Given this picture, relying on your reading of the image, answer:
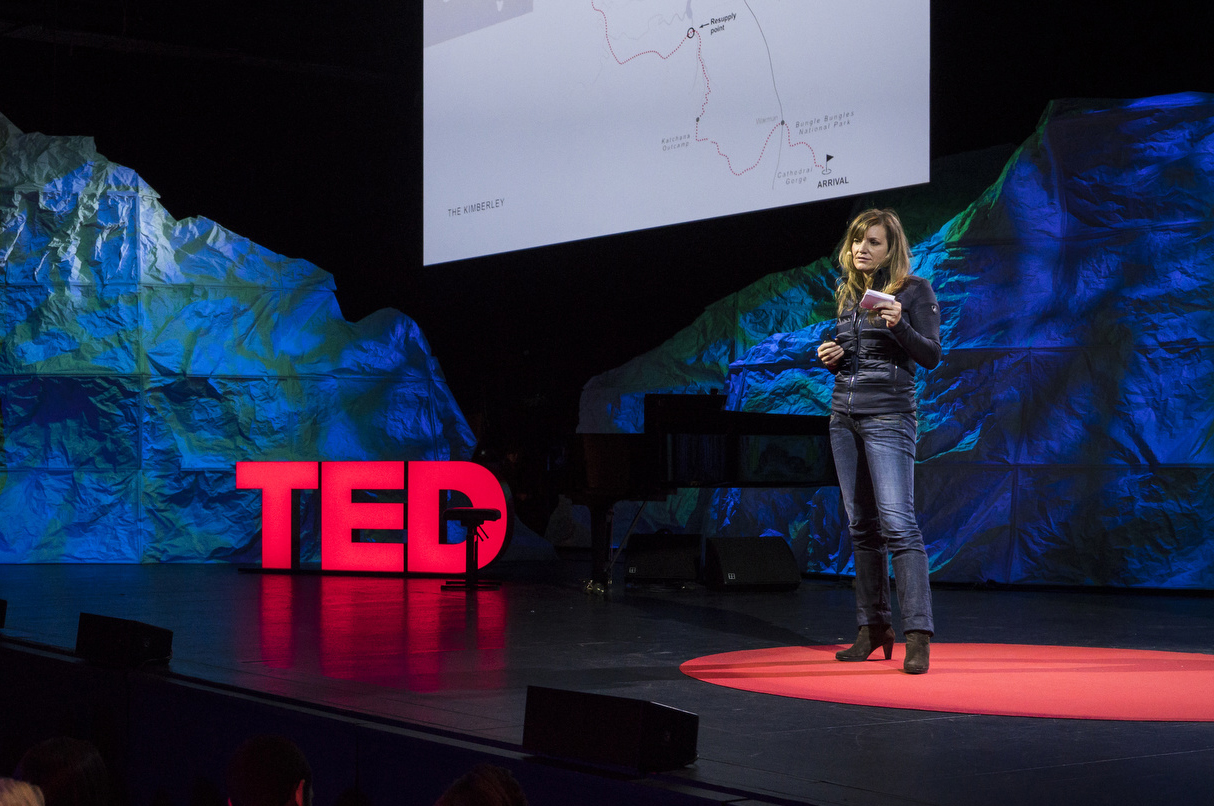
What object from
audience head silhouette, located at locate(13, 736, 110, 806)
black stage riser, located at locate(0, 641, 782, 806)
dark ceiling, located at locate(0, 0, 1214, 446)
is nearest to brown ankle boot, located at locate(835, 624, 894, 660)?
black stage riser, located at locate(0, 641, 782, 806)

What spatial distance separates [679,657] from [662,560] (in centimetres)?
278

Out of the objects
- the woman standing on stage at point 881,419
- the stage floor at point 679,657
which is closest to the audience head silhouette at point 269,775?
the stage floor at point 679,657

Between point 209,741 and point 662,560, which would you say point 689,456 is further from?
point 209,741

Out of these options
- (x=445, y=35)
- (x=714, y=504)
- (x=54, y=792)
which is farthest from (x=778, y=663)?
(x=714, y=504)

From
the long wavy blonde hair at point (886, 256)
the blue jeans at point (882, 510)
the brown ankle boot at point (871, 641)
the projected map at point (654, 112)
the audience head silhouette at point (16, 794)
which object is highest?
the projected map at point (654, 112)

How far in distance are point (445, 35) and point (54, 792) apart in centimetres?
517

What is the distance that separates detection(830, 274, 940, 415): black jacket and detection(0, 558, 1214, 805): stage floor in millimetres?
834

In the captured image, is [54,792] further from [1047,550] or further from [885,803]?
[1047,550]

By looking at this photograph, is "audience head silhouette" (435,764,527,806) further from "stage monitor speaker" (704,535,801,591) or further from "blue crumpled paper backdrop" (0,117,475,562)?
"blue crumpled paper backdrop" (0,117,475,562)

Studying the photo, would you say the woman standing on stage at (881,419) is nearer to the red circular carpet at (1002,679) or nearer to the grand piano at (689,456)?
the red circular carpet at (1002,679)

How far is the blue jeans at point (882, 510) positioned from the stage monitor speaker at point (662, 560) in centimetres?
285

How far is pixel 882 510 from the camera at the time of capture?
3.04 meters

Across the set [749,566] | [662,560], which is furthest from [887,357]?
[662,560]

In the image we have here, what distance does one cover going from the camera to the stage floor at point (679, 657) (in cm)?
173
